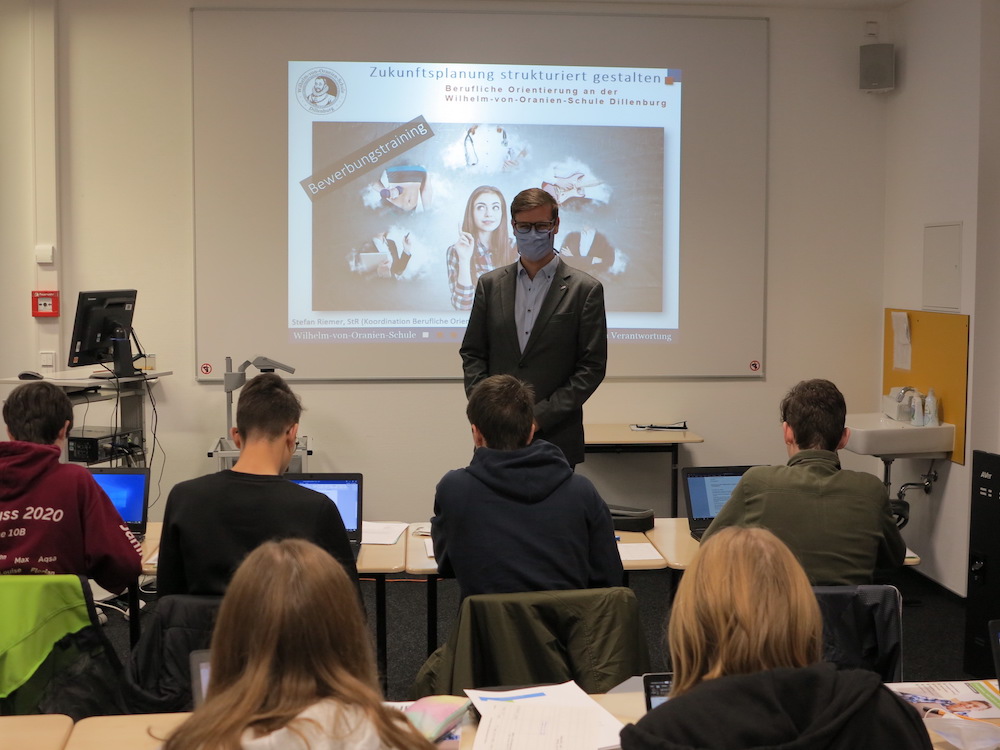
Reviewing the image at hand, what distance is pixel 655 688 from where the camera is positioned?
1765 millimetres

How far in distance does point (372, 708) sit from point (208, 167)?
4.66m

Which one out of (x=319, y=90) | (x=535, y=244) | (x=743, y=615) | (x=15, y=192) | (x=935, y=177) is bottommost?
(x=743, y=615)

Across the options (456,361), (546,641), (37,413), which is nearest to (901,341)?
(456,361)

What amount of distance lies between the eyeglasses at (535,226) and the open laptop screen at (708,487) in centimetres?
106

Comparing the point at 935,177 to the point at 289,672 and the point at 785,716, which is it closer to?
the point at 785,716

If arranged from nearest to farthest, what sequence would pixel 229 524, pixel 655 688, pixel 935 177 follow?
pixel 655 688 → pixel 229 524 → pixel 935 177

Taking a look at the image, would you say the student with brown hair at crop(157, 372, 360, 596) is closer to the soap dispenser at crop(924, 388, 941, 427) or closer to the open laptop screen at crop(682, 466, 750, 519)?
the open laptop screen at crop(682, 466, 750, 519)

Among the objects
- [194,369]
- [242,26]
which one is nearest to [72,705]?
[194,369]

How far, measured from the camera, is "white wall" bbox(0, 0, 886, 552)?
546 centimetres

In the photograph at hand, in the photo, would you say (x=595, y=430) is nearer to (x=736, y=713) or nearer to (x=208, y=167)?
(x=208, y=167)

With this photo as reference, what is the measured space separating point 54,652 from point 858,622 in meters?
1.87

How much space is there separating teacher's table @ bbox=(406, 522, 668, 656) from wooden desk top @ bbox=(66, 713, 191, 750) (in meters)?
1.18

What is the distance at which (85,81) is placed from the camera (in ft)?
17.9

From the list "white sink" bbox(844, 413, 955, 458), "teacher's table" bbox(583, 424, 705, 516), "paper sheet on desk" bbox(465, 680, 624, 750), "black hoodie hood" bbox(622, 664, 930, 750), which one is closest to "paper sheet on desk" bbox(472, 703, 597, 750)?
"paper sheet on desk" bbox(465, 680, 624, 750)
